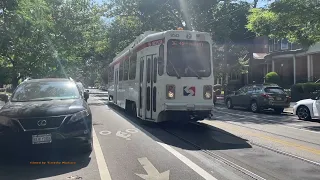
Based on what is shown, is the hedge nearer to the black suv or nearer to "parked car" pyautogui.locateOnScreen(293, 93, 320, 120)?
"parked car" pyautogui.locateOnScreen(293, 93, 320, 120)

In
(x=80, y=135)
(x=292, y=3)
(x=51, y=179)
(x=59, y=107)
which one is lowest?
(x=51, y=179)

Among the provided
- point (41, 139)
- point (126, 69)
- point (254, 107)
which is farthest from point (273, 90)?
point (41, 139)

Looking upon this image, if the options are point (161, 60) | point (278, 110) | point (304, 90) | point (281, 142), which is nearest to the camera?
point (281, 142)

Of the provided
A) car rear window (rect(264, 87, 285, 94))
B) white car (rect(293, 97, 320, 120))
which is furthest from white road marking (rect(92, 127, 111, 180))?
car rear window (rect(264, 87, 285, 94))

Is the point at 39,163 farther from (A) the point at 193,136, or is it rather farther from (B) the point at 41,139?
Answer: (A) the point at 193,136

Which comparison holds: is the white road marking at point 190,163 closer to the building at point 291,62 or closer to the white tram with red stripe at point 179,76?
the white tram with red stripe at point 179,76

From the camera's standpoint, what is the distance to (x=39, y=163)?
6980 mm

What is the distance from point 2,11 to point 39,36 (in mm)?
8393

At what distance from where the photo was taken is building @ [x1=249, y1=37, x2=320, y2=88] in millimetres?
32781

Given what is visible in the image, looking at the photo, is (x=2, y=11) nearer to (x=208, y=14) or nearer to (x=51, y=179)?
(x=51, y=179)

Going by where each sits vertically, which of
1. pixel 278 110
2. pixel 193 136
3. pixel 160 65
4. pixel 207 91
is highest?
pixel 160 65

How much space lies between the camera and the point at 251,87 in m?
20.9

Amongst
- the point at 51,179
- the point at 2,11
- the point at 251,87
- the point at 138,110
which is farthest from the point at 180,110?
the point at 251,87

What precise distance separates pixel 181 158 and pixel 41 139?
9.30 ft
